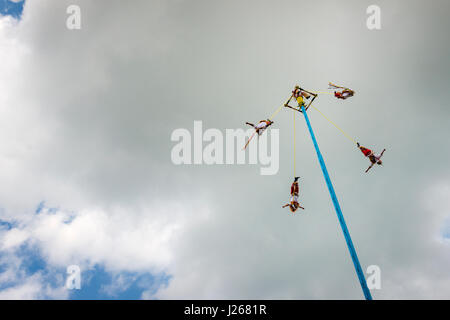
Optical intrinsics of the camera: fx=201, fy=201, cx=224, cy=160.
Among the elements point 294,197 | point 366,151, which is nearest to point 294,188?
point 294,197

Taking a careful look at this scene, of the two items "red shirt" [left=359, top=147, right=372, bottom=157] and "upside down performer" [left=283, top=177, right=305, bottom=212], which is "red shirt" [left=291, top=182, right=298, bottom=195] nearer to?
"upside down performer" [left=283, top=177, right=305, bottom=212]

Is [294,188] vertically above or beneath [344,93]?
beneath

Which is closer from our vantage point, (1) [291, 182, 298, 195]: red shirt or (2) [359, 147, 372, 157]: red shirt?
(2) [359, 147, 372, 157]: red shirt

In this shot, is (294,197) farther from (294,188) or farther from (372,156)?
(372,156)

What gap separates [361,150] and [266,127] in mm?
7538

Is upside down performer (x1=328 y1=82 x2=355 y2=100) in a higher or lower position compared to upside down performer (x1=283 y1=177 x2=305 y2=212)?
higher

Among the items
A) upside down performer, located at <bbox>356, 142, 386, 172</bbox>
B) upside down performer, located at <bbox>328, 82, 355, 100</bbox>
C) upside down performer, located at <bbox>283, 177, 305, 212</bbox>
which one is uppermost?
upside down performer, located at <bbox>328, 82, 355, 100</bbox>

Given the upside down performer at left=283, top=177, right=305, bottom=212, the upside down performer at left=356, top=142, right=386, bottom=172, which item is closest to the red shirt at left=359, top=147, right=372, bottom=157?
the upside down performer at left=356, top=142, right=386, bottom=172

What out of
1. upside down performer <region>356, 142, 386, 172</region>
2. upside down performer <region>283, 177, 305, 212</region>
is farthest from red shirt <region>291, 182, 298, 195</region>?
upside down performer <region>356, 142, 386, 172</region>

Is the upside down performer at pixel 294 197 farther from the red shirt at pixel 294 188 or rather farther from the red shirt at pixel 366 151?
the red shirt at pixel 366 151

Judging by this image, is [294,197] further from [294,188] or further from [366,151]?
[366,151]

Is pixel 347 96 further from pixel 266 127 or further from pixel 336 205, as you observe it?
pixel 336 205
